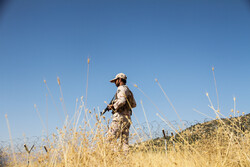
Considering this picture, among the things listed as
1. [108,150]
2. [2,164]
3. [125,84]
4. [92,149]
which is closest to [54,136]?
[92,149]

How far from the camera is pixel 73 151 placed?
2188 mm

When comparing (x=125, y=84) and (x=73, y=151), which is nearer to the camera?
(x=73, y=151)

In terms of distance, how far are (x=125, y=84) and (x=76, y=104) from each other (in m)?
1.85

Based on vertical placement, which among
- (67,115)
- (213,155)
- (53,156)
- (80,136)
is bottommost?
(213,155)

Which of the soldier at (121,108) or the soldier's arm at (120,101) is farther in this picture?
the soldier's arm at (120,101)

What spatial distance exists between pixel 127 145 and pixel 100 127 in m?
1.05

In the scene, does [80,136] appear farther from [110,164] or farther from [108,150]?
[110,164]

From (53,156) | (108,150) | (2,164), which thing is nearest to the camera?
(53,156)

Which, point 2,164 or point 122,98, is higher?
point 122,98

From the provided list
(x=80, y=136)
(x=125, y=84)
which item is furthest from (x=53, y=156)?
(x=125, y=84)

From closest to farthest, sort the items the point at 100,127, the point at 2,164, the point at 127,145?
the point at 100,127
the point at 127,145
the point at 2,164

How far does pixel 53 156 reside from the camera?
2.12 m

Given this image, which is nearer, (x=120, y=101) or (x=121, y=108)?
(x=120, y=101)

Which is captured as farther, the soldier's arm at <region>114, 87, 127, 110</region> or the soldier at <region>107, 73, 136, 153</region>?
the soldier's arm at <region>114, 87, 127, 110</region>
